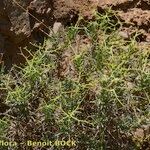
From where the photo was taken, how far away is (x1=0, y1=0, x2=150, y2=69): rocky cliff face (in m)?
2.52

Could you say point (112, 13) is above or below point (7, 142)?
above

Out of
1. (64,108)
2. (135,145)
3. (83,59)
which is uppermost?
(83,59)

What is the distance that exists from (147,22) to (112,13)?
186 millimetres

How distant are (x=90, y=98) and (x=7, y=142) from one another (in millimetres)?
406

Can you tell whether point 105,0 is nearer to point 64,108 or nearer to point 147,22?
point 147,22

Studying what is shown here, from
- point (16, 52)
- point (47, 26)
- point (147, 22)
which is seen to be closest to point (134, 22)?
point (147, 22)

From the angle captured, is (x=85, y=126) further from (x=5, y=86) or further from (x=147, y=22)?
(x=147, y=22)

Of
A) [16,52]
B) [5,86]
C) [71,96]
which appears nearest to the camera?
[71,96]

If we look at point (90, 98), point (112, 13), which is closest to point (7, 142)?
point (90, 98)

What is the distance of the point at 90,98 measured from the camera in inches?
88.2

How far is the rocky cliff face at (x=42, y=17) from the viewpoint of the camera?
99.3 inches

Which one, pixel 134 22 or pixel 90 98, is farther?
pixel 134 22

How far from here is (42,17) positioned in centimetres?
266

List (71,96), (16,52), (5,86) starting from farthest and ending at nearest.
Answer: (16,52) → (5,86) → (71,96)
